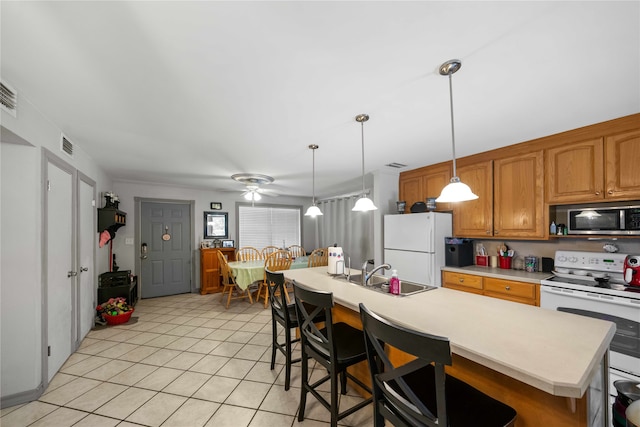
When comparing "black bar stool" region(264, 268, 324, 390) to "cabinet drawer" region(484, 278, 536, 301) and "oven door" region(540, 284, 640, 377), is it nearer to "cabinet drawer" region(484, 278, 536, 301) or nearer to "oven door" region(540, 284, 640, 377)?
"cabinet drawer" region(484, 278, 536, 301)

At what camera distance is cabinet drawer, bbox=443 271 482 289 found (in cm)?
296

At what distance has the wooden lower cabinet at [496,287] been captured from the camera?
254 centimetres

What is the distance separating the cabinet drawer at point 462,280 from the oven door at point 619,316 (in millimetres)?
781

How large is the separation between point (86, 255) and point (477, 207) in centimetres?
490

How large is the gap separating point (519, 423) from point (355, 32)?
1944 millimetres

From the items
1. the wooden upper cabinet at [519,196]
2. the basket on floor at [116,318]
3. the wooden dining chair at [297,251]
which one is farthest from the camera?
the wooden dining chair at [297,251]

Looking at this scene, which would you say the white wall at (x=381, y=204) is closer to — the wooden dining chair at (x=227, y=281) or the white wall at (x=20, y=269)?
the wooden dining chair at (x=227, y=281)

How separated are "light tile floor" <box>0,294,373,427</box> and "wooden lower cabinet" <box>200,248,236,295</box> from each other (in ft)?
5.66

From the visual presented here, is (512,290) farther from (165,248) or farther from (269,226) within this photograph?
(165,248)

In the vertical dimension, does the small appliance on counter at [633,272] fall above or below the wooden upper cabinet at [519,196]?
below

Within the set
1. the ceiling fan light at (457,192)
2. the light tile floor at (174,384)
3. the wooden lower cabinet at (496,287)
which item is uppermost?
the ceiling fan light at (457,192)

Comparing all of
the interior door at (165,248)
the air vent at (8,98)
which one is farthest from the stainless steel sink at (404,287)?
the interior door at (165,248)

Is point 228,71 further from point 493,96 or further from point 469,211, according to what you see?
point 469,211

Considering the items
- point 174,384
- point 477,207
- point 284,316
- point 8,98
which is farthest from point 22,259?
point 477,207
